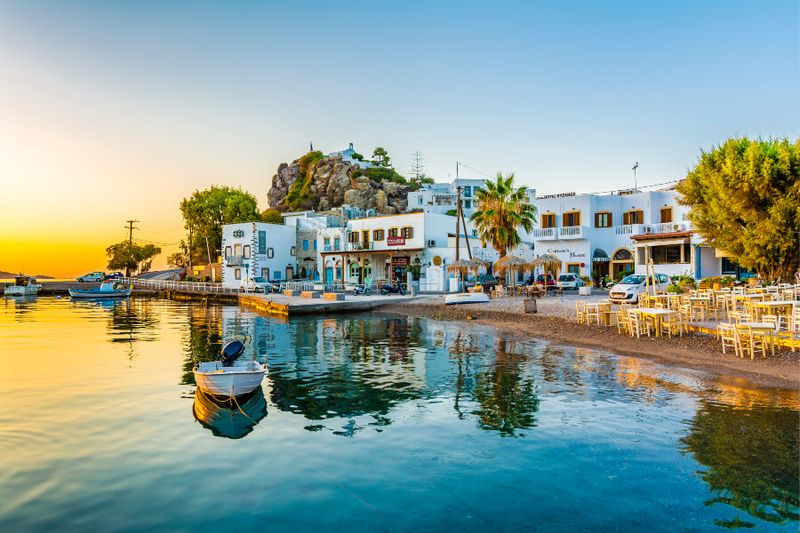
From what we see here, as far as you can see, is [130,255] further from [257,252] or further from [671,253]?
[671,253]

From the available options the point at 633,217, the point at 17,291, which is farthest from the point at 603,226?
the point at 17,291

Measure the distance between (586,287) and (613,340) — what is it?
18702 millimetres

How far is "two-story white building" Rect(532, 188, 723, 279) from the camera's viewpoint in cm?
4409

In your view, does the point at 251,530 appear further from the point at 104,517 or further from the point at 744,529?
the point at 744,529

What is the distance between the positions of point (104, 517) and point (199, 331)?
23872mm

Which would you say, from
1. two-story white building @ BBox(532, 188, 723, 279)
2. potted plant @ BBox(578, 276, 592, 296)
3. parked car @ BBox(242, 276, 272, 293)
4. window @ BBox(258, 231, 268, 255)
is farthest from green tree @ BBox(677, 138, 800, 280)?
window @ BBox(258, 231, 268, 255)

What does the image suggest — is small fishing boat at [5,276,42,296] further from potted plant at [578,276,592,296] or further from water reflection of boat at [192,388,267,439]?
water reflection of boat at [192,388,267,439]

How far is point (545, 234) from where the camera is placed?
156ft

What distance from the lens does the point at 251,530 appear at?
7.23 metres

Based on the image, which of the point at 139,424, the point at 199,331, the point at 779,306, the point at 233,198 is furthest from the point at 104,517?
the point at 233,198

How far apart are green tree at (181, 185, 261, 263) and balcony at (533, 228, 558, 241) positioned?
1832 inches

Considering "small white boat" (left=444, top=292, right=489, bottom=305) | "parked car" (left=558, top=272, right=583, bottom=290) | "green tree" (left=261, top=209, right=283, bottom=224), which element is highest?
"green tree" (left=261, top=209, right=283, bottom=224)

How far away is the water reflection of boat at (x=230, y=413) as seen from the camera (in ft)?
38.0

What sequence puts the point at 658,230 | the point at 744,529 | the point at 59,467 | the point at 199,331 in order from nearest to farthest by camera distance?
the point at 744,529, the point at 59,467, the point at 199,331, the point at 658,230
